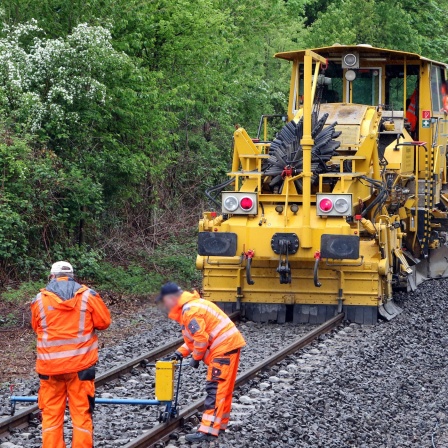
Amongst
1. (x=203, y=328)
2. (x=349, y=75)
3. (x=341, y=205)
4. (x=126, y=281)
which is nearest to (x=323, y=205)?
(x=341, y=205)

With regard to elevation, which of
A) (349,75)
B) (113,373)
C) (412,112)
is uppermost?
(349,75)

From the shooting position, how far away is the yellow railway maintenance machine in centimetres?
1078

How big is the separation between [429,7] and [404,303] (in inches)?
740

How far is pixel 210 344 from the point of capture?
6.63 metres

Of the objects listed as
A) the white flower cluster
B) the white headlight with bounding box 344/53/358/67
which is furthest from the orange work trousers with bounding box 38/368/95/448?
the white headlight with bounding box 344/53/358/67

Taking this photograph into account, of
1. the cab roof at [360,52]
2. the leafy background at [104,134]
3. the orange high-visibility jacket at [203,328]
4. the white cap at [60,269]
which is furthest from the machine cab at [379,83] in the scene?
the white cap at [60,269]

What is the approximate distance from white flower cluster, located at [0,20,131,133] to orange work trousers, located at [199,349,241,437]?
7.10 m

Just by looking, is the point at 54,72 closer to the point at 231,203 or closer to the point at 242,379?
the point at 231,203

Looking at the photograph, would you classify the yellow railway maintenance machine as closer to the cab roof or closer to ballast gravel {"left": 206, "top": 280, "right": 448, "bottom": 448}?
the cab roof

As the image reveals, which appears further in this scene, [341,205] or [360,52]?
[360,52]

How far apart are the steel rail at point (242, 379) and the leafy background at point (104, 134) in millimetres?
3645

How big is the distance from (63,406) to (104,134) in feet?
28.2

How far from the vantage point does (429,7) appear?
29.6m

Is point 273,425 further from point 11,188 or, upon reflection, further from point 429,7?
point 429,7
